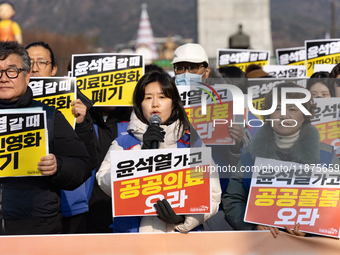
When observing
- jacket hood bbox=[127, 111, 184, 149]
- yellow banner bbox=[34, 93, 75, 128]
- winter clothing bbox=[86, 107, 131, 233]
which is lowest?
winter clothing bbox=[86, 107, 131, 233]

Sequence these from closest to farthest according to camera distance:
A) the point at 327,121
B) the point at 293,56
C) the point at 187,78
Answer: the point at 327,121
the point at 187,78
the point at 293,56

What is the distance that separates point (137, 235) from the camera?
8.49ft

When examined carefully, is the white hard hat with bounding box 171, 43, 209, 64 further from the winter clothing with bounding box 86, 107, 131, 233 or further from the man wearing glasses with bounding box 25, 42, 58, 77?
the man wearing glasses with bounding box 25, 42, 58, 77

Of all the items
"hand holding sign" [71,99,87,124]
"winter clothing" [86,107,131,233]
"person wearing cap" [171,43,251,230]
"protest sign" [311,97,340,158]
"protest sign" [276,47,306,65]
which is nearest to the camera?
"protest sign" [311,97,340,158]

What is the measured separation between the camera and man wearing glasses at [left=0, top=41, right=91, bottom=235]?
261 cm

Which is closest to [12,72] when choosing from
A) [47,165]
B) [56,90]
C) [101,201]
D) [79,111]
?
[47,165]

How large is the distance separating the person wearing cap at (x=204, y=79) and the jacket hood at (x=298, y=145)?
35 cm

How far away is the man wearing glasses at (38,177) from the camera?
2.61 m

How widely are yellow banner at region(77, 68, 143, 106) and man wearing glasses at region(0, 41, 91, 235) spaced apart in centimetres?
139

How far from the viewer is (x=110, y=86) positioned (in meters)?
4.25

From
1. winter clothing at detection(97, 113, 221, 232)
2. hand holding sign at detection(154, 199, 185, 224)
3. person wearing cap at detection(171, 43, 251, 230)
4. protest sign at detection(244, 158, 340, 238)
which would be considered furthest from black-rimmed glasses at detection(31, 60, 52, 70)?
protest sign at detection(244, 158, 340, 238)

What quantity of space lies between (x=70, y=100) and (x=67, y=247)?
1.41 meters

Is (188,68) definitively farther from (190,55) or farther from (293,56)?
(293,56)

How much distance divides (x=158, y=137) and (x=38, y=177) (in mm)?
792
